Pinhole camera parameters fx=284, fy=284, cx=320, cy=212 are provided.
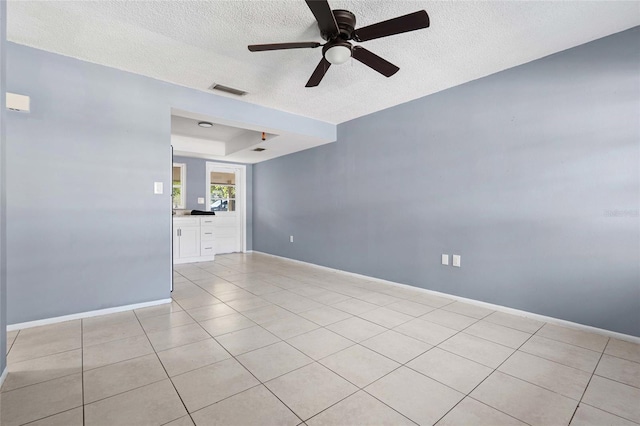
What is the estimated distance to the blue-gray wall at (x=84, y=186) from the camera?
8.40ft

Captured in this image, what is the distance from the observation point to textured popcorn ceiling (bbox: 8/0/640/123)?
2092 millimetres

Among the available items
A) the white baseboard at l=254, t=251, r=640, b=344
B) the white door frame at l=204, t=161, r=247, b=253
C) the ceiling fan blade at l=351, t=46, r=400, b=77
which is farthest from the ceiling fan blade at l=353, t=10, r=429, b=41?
the white door frame at l=204, t=161, r=247, b=253

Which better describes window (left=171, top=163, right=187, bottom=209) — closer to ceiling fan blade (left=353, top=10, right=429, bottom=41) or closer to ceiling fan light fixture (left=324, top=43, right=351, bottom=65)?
ceiling fan light fixture (left=324, top=43, right=351, bottom=65)

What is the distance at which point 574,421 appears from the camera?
4.79 feet

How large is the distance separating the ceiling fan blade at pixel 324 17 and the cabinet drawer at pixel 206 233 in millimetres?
4975

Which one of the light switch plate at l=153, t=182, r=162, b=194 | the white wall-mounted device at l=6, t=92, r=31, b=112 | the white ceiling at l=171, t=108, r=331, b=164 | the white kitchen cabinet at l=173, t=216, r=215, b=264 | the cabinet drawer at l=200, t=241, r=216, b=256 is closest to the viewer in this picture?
the white wall-mounted device at l=6, t=92, r=31, b=112

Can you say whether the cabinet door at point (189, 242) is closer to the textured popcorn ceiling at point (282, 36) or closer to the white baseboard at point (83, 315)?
the white baseboard at point (83, 315)

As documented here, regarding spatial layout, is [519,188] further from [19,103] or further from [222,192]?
[222,192]

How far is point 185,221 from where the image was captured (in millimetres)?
5812

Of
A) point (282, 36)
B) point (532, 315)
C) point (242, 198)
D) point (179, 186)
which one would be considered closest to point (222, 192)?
point (242, 198)

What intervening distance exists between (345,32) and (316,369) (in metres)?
2.38

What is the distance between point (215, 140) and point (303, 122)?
2497 mm

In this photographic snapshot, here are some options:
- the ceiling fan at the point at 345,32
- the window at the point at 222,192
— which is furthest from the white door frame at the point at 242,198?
the ceiling fan at the point at 345,32

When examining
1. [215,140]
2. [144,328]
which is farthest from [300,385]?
[215,140]
